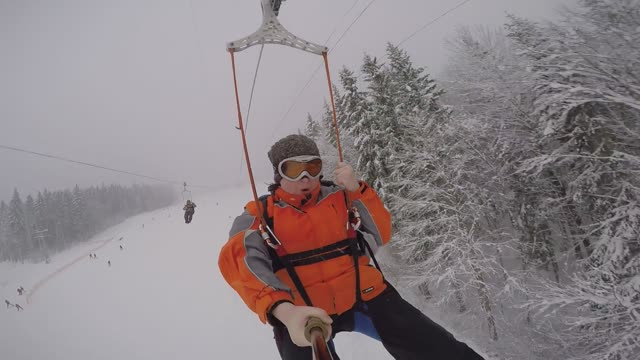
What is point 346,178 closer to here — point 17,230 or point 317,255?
point 317,255

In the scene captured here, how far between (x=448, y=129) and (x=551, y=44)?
5.10 m

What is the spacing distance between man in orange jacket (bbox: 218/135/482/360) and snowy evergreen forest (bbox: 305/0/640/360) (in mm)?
7238

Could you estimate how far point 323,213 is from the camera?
6.73 ft

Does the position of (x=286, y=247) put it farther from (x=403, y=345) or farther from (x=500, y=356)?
(x=500, y=356)

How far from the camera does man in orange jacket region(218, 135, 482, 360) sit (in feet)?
5.87

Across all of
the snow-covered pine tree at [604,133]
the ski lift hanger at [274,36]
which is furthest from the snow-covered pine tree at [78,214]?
the snow-covered pine tree at [604,133]

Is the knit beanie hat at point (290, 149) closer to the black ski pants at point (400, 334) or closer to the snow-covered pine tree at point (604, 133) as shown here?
the black ski pants at point (400, 334)

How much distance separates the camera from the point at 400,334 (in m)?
1.94

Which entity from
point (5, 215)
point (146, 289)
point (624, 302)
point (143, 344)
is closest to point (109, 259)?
point (5, 215)

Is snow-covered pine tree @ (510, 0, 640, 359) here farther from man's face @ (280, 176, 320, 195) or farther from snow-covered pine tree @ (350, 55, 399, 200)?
man's face @ (280, 176, 320, 195)

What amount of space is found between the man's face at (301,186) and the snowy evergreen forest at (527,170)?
7734mm

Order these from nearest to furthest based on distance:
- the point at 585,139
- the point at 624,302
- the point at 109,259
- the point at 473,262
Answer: the point at 624,302
the point at 585,139
the point at 473,262
the point at 109,259

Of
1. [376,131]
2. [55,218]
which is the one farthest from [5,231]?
[376,131]

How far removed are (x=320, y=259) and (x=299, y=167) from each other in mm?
770
